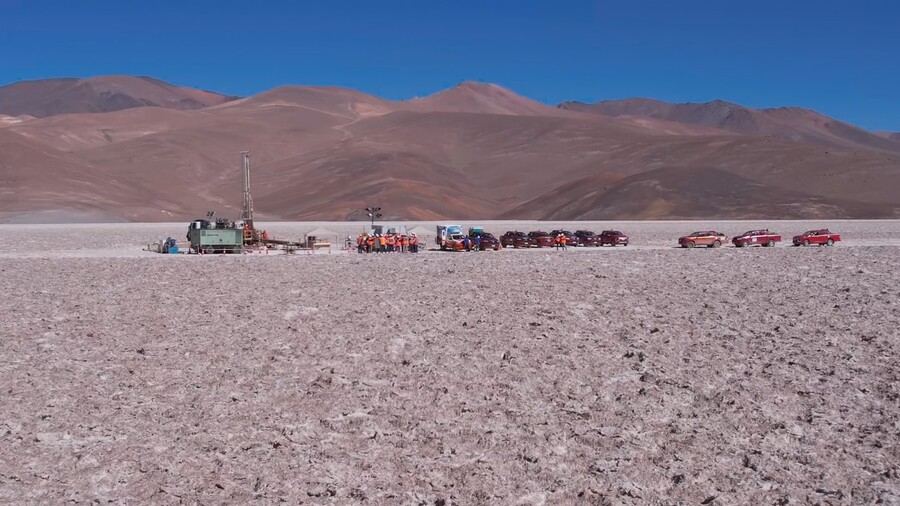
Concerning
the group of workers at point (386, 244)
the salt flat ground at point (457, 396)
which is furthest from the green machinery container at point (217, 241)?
the salt flat ground at point (457, 396)

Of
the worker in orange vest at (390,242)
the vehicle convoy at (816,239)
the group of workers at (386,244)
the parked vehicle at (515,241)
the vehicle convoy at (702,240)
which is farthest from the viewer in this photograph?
the parked vehicle at (515,241)

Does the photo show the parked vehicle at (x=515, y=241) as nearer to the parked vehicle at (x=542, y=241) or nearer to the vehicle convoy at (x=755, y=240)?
the parked vehicle at (x=542, y=241)

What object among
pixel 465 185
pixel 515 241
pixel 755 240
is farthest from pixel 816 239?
pixel 465 185

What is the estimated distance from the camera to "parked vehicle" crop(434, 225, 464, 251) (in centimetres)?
4225

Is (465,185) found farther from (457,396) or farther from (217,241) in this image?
(457,396)

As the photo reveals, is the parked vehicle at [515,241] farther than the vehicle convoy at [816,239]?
Yes

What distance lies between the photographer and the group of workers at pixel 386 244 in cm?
4175

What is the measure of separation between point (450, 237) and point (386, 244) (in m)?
4.27

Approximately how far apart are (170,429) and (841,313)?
43.9 feet

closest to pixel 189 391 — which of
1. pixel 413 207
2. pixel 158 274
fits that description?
pixel 158 274

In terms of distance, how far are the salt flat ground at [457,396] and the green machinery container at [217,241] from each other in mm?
20882

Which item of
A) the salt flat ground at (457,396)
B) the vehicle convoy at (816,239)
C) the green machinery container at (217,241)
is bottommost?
the salt flat ground at (457,396)

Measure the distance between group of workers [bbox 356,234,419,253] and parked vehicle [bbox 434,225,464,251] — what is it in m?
1.60

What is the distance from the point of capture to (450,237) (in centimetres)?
4459
